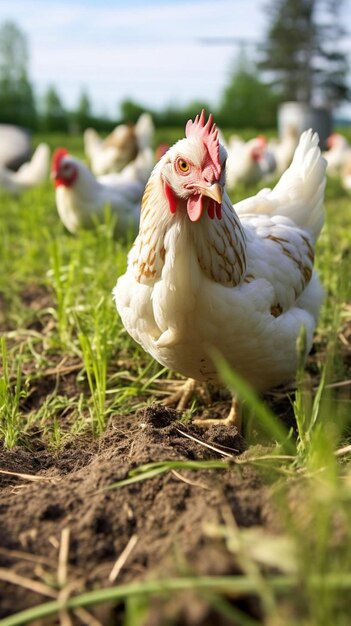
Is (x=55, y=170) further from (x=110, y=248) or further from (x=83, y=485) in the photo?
(x=83, y=485)

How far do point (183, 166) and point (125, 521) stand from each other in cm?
119

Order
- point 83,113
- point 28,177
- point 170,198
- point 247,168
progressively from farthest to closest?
1. point 83,113
2. point 28,177
3. point 247,168
4. point 170,198

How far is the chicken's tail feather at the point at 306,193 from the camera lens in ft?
10.3

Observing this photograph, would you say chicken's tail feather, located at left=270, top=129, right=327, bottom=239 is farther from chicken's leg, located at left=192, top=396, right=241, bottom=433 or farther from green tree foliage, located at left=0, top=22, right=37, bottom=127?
green tree foliage, located at left=0, top=22, right=37, bottom=127

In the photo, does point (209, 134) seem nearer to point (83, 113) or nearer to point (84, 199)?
point (84, 199)

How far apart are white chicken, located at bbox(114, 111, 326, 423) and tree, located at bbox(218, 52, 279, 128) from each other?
4131cm

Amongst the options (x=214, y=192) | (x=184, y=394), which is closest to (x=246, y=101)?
(x=184, y=394)

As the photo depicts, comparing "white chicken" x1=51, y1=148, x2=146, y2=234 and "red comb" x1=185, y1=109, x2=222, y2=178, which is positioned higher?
"red comb" x1=185, y1=109, x2=222, y2=178

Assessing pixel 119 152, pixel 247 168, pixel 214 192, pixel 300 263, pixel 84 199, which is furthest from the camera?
pixel 119 152

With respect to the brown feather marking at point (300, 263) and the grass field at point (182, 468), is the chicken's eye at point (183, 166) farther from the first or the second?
the brown feather marking at point (300, 263)

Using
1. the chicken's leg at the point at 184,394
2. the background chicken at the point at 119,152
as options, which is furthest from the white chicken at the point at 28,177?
the chicken's leg at the point at 184,394

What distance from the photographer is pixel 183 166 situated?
215 cm

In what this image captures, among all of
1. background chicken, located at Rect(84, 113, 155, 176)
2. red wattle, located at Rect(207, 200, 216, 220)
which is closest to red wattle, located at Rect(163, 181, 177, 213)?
red wattle, located at Rect(207, 200, 216, 220)

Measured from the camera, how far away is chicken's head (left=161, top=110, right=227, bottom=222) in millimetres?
2025
